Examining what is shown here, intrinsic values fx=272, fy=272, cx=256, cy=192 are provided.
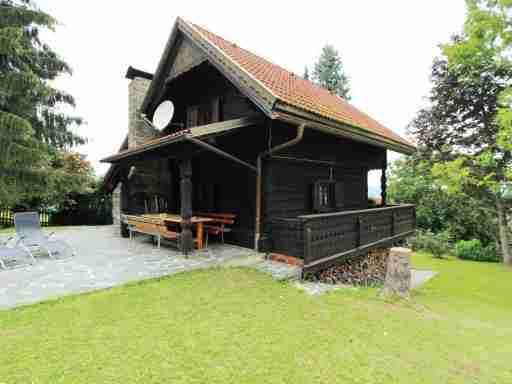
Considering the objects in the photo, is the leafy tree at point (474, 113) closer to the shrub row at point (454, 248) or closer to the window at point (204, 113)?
the shrub row at point (454, 248)

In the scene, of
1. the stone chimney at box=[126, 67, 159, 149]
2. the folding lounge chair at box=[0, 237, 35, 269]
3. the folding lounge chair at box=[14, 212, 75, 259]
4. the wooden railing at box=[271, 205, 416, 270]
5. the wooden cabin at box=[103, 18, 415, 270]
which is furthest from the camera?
the stone chimney at box=[126, 67, 159, 149]

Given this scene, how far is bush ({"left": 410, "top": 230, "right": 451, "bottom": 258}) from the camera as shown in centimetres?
1264

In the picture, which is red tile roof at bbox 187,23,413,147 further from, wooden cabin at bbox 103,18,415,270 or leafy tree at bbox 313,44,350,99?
leafy tree at bbox 313,44,350,99

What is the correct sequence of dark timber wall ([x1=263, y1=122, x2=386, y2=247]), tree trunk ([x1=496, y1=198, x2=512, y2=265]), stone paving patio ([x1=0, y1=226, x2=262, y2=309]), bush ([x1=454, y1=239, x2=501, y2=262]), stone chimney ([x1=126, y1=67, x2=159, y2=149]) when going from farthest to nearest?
bush ([x1=454, y1=239, x2=501, y2=262]) < tree trunk ([x1=496, y1=198, x2=512, y2=265]) < stone chimney ([x1=126, y1=67, x2=159, y2=149]) < dark timber wall ([x1=263, y1=122, x2=386, y2=247]) < stone paving patio ([x1=0, y1=226, x2=262, y2=309])

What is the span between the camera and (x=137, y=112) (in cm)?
987

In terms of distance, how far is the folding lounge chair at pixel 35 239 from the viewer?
5988 mm

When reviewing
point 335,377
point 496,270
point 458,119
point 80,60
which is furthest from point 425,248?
point 80,60

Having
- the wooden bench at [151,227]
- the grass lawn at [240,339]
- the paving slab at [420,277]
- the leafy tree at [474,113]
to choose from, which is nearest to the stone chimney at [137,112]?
the wooden bench at [151,227]

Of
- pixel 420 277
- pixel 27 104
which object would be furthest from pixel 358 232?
pixel 27 104

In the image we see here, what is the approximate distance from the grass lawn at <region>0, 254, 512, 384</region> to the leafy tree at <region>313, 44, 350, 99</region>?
24535 mm

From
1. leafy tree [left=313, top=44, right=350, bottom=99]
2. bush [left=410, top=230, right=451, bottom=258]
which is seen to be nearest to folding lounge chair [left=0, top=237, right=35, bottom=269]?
bush [left=410, top=230, right=451, bottom=258]

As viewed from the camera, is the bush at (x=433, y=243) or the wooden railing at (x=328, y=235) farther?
the bush at (x=433, y=243)

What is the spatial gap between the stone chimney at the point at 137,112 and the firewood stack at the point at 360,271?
25.2 ft

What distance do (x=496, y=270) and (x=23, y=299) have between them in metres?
14.6
